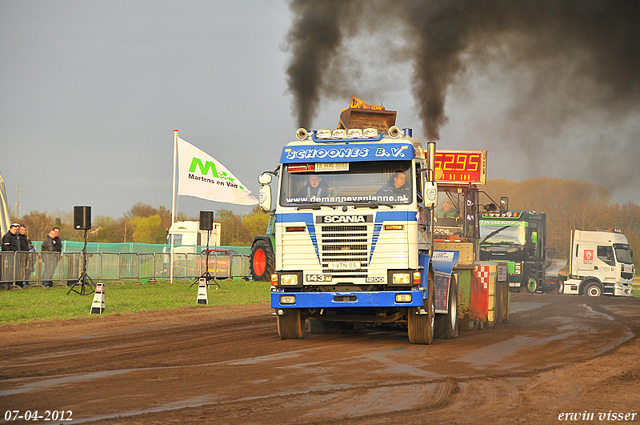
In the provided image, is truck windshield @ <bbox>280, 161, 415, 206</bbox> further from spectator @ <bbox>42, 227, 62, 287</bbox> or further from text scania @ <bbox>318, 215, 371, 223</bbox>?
spectator @ <bbox>42, 227, 62, 287</bbox>

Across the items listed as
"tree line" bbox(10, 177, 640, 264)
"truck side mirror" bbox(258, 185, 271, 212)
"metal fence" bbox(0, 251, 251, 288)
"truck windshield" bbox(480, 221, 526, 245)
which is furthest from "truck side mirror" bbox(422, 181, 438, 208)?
"tree line" bbox(10, 177, 640, 264)

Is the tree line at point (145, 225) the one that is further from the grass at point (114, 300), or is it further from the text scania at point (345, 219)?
the text scania at point (345, 219)

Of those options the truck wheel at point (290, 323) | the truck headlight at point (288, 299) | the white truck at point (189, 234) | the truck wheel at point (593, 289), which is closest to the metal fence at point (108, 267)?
the white truck at point (189, 234)

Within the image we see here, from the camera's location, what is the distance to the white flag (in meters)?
27.2

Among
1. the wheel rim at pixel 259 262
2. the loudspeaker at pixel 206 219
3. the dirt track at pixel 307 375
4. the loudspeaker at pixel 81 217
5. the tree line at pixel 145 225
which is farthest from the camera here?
the tree line at pixel 145 225

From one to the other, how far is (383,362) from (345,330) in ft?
15.3

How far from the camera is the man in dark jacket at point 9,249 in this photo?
20672 millimetres

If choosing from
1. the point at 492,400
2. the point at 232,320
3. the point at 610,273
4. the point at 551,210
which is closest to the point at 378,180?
the point at 492,400

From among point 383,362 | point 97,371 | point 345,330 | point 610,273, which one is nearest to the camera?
point 97,371

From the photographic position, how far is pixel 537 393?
7.02 m

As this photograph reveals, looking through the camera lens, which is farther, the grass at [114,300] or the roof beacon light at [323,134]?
the grass at [114,300]

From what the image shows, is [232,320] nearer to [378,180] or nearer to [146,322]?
[146,322]

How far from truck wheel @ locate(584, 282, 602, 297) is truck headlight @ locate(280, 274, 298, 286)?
26.8 metres

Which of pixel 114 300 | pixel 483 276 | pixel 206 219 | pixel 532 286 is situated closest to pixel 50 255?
pixel 114 300
